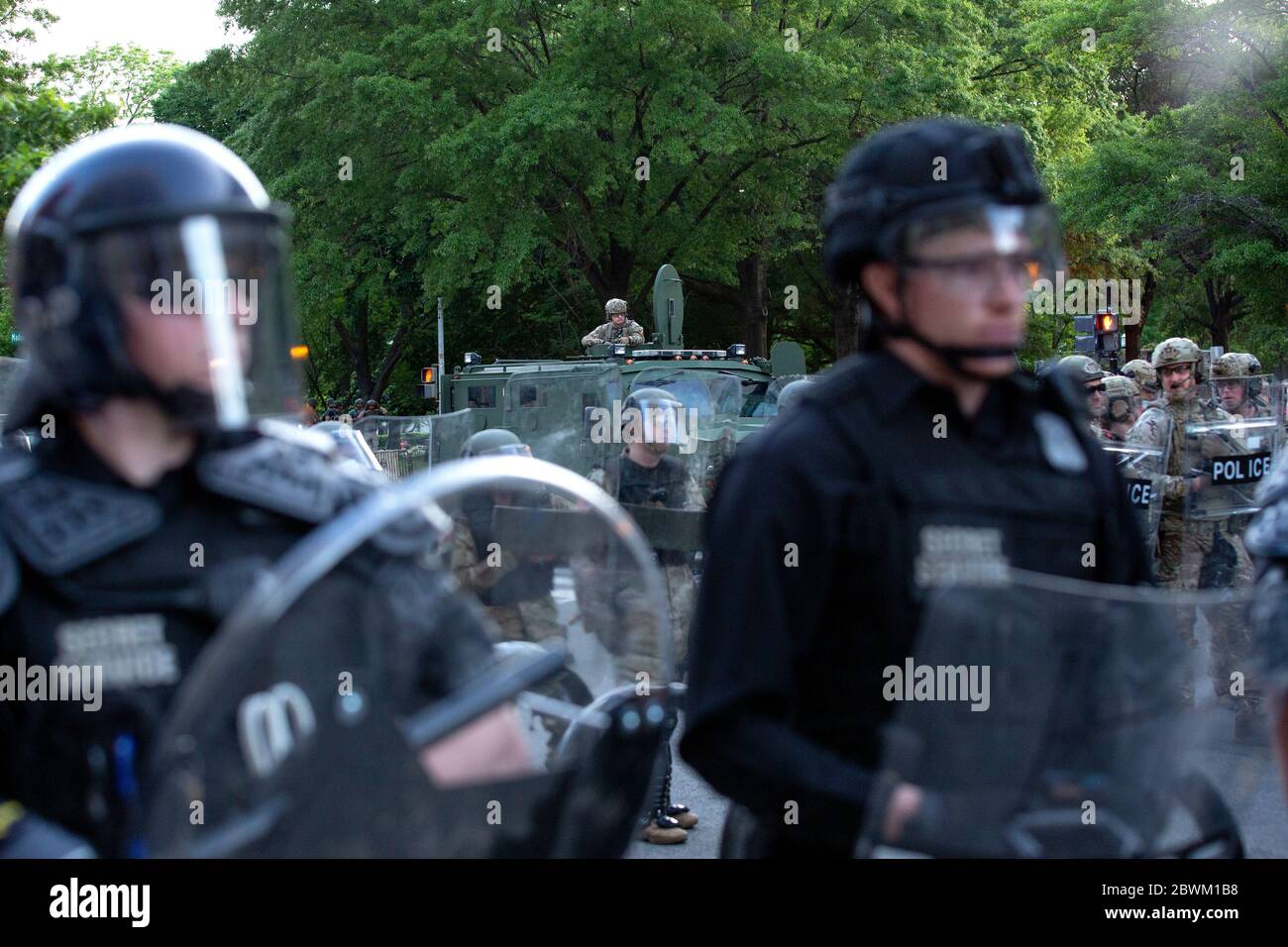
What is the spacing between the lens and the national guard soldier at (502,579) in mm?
2189

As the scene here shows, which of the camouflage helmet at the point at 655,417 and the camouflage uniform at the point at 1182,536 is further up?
the camouflage helmet at the point at 655,417

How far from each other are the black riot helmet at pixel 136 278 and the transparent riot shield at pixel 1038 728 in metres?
1.01

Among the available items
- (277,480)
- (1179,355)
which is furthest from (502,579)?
(1179,355)

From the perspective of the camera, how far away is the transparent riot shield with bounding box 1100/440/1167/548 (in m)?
7.88

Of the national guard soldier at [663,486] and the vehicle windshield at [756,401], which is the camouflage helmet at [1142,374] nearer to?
the vehicle windshield at [756,401]

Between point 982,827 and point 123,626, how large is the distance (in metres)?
1.12

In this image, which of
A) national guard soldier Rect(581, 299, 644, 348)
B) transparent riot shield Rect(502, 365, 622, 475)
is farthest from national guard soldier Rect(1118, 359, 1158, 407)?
national guard soldier Rect(581, 299, 644, 348)

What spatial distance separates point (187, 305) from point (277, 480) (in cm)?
27

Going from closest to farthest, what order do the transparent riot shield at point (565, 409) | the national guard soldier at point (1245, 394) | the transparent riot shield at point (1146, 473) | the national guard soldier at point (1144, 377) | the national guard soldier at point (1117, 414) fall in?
1. the transparent riot shield at point (1146, 473)
2. the national guard soldier at point (1245, 394)
3. the national guard soldier at point (1117, 414)
4. the transparent riot shield at point (565, 409)
5. the national guard soldier at point (1144, 377)

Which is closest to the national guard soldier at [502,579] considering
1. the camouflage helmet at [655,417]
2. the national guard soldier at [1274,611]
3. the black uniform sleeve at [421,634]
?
the black uniform sleeve at [421,634]

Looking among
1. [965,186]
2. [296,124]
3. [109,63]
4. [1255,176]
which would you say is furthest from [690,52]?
[109,63]

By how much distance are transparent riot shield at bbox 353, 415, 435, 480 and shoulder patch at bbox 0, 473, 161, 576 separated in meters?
10.3
